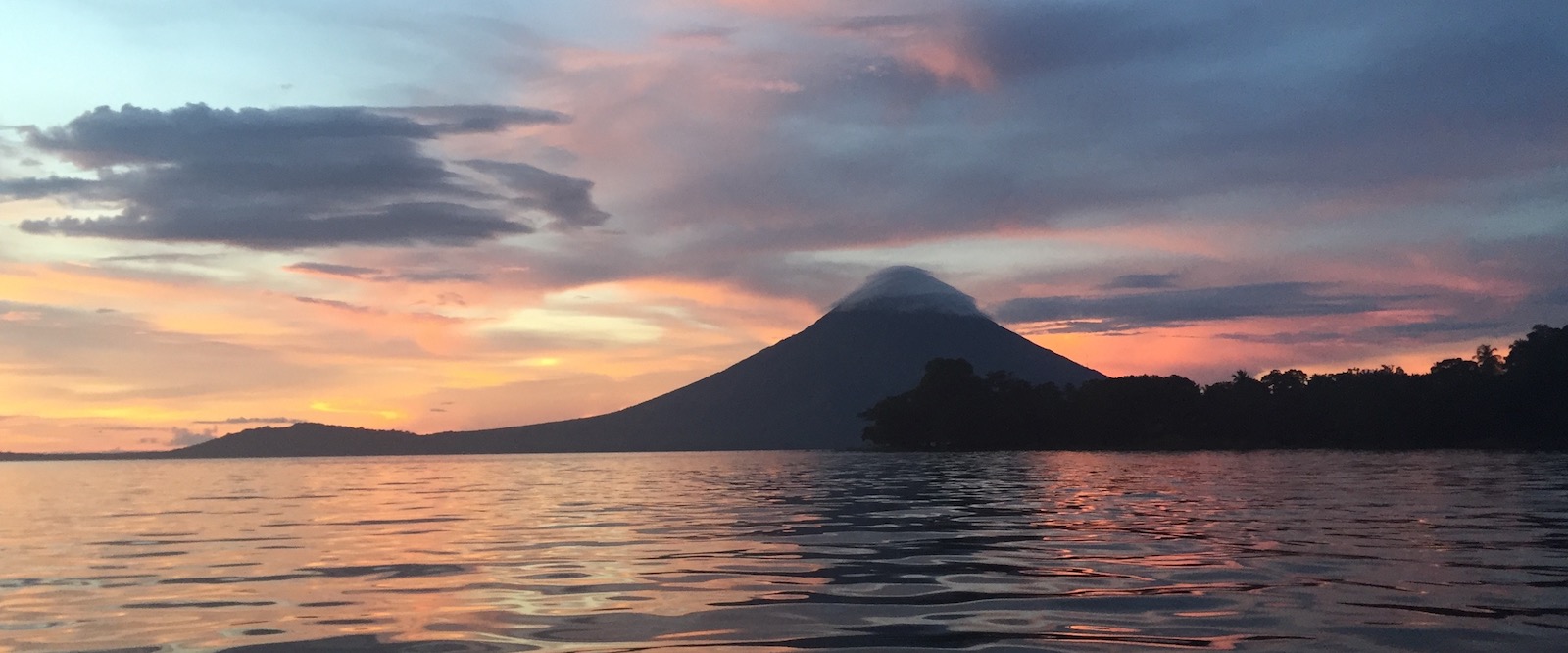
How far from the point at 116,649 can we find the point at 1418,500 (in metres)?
34.7

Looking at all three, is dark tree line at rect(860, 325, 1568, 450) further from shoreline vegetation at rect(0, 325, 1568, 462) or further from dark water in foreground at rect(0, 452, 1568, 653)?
dark water in foreground at rect(0, 452, 1568, 653)

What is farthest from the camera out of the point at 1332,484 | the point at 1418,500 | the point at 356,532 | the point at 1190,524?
the point at 1332,484

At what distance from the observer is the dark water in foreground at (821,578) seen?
13.3 metres

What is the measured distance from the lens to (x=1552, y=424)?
5487 inches

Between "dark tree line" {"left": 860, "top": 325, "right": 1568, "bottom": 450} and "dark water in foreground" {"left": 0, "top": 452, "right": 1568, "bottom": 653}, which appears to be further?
"dark tree line" {"left": 860, "top": 325, "right": 1568, "bottom": 450}

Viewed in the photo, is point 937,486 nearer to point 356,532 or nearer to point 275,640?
point 356,532

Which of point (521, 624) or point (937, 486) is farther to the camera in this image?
point (937, 486)

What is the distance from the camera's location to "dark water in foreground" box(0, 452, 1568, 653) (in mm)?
13336

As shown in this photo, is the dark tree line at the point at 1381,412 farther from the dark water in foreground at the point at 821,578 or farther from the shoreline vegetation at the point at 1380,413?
the dark water in foreground at the point at 821,578

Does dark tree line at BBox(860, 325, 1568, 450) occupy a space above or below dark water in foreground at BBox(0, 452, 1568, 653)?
above

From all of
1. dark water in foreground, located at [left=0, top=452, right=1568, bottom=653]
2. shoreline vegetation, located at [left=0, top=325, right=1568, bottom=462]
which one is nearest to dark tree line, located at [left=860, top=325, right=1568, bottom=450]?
shoreline vegetation, located at [left=0, top=325, right=1568, bottom=462]

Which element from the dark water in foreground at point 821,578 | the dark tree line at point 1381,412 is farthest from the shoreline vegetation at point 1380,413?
the dark water in foreground at point 821,578

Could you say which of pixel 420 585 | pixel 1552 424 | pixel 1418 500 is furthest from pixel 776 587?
pixel 1552 424

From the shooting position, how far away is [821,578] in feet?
59.9
